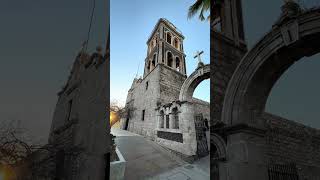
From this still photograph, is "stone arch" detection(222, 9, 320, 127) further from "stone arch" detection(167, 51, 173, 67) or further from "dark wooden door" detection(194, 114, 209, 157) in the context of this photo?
"dark wooden door" detection(194, 114, 209, 157)

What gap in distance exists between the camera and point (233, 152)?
193cm

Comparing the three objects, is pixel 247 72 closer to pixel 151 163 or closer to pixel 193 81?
pixel 193 81

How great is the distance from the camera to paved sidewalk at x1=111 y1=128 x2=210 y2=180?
59 cm

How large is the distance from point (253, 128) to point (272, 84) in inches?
28.2

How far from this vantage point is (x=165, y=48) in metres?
0.94

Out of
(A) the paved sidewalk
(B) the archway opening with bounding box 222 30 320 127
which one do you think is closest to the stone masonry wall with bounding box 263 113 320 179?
(B) the archway opening with bounding box 222 30 320 127

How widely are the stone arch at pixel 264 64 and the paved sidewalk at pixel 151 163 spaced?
1533mm

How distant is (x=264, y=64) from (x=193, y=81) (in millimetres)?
1946

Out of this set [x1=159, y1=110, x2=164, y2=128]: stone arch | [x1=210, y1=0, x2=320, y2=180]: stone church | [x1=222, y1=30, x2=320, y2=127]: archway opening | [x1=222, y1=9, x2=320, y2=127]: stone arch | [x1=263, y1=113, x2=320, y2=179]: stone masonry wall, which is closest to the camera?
[x1=159, y1=110, x2=164, y2=128]: stone arch

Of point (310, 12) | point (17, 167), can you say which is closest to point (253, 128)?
point (310, 12)

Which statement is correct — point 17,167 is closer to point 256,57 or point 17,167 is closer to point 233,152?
point 233,152

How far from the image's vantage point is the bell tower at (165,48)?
2.53ft

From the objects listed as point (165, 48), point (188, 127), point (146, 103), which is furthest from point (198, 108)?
point (165, 48)

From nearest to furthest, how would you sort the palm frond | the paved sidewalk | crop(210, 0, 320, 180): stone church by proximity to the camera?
the paved sidewalk
the palm frond
crop(210, 0, 320, 180): stone church
